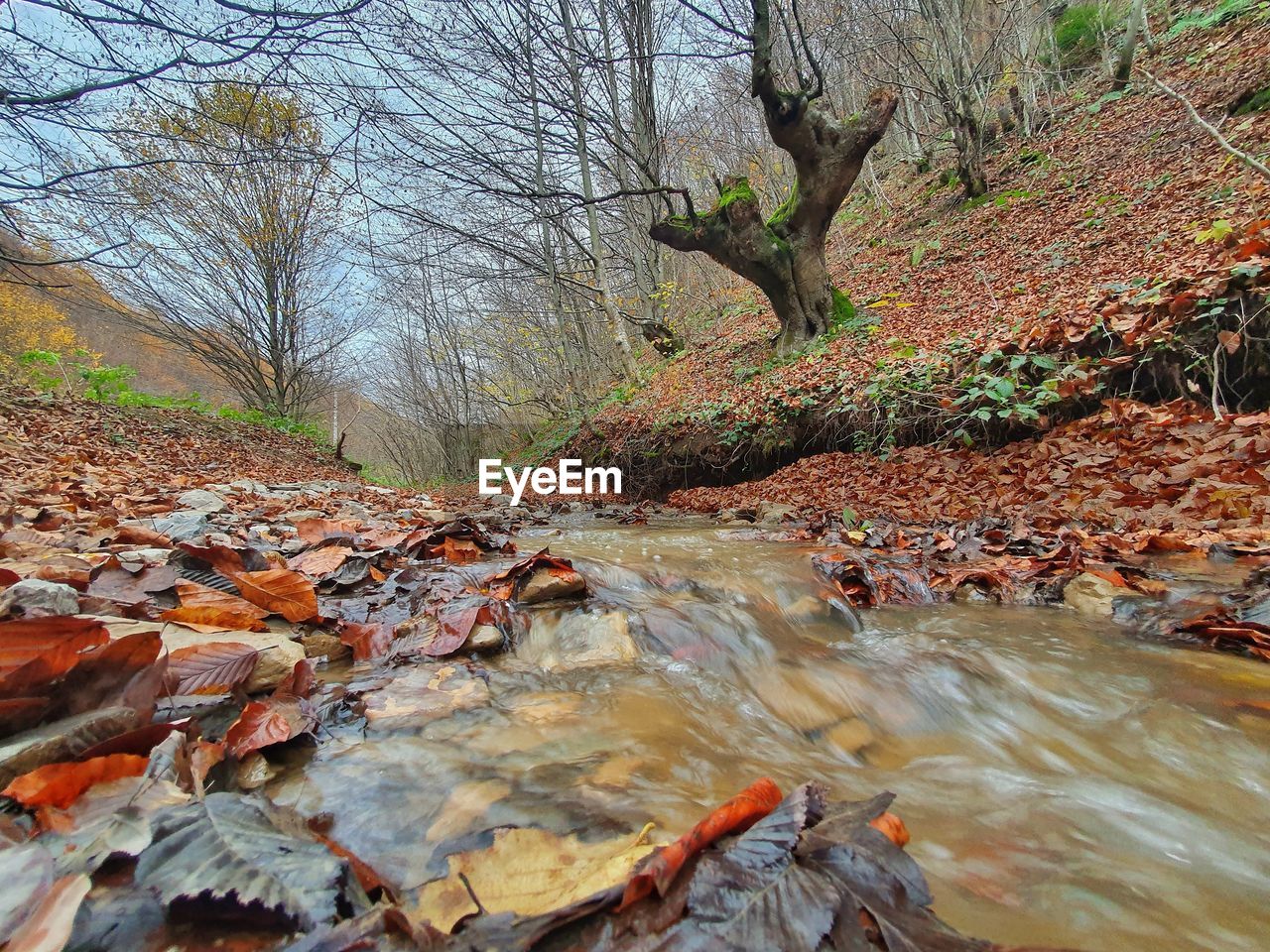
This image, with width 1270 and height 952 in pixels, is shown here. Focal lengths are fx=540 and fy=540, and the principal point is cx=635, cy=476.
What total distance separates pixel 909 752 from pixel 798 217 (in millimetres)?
8178

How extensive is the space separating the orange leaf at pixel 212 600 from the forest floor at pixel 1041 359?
4201mm

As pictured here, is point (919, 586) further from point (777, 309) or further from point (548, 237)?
point (548, 237)

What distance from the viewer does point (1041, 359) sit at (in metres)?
4.55

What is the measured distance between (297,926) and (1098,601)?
2.89 m

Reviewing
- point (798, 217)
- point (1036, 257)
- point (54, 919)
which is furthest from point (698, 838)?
point (1036, 257)

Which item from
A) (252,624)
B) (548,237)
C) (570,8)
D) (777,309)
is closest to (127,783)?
(252,624)

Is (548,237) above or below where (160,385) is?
above

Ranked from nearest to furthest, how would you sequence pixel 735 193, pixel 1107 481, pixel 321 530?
pixel 321 530, pixel 1107 481, pixel 735 193

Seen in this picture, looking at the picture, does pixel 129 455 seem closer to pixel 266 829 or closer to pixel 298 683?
pixel 298 683

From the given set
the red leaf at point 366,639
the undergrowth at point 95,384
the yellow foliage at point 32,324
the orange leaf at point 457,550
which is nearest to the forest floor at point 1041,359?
the orange leaf at point 457,550

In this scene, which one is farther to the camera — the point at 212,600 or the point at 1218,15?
the point at 1218,15

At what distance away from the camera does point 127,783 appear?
0.80m

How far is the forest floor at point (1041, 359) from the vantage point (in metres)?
3.73

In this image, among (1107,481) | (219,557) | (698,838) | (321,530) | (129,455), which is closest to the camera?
(698,838)
